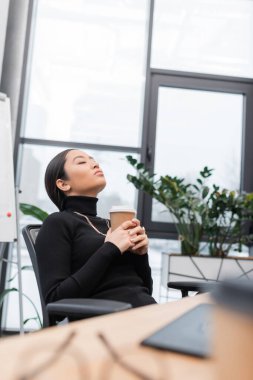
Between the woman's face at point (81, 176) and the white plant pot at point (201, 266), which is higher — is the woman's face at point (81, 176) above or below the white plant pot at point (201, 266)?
above

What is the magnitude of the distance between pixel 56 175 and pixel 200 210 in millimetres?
1364

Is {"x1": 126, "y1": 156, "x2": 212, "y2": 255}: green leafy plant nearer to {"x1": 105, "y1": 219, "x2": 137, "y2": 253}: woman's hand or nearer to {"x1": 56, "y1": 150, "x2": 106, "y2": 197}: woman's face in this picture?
{"x1": 56, "y1": 150, "x2": 106, "y2": 197}: woman's face

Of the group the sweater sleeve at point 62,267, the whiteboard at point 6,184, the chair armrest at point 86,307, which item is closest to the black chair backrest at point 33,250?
the sweater sleeve at point 62,267

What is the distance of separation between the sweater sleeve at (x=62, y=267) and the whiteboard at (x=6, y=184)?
→ 1.13m

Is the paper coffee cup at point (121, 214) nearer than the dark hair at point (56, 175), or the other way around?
the paper coffee cup at point (121, 214)

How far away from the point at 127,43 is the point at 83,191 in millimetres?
2208

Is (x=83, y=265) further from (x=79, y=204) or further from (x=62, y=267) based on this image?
(x=79, y=204)

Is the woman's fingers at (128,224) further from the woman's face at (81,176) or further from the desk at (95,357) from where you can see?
the desk at (95,357)

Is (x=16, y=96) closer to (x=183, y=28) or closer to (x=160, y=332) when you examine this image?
(x=183, y=28)

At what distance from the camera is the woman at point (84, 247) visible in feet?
4.06

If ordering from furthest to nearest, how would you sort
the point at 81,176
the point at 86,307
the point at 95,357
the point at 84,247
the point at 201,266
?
1. the point at 201,266
2. the point at 81,176
3. the point at 84,247
4. the point at 86,307
5. the point at 95,357

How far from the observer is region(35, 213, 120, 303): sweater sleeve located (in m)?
1.21

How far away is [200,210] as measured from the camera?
8.85 ft

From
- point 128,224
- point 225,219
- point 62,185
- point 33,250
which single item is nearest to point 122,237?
point 128,224
